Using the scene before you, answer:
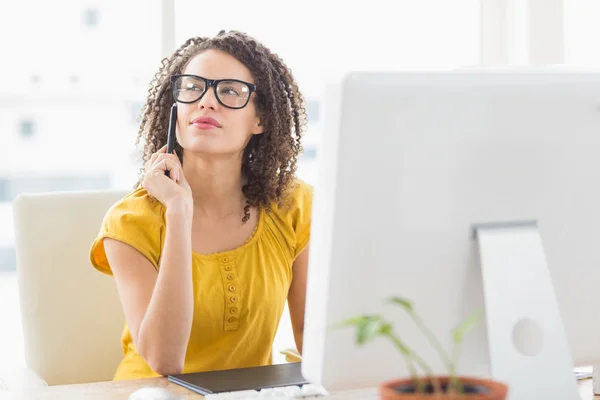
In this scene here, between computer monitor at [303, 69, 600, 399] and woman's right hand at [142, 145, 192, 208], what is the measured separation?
2.43 feet

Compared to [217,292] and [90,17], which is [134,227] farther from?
[90,17]

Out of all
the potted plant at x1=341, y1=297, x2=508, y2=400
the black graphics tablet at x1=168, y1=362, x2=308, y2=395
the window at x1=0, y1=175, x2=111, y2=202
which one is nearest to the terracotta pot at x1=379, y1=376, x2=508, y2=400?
the potted plant at x1=341, y1=297, x2=508, y2=400

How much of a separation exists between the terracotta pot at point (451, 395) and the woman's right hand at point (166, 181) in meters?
0.94

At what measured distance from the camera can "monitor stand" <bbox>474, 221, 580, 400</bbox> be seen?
3.33 feet

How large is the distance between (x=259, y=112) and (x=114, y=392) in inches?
30.1

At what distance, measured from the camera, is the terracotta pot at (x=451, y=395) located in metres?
0.79

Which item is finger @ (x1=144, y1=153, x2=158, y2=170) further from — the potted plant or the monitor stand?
the potted plant

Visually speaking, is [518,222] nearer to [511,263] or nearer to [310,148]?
[511,263]

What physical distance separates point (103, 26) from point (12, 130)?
444mm

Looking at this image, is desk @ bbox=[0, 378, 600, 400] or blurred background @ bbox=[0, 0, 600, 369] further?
blurred background @ bbox=[0, 0, 600, 369]

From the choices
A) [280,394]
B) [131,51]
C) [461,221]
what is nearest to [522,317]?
[461,221]

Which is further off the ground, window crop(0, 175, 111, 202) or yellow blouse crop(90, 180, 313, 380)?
window crop(0, 175, 111, 202)

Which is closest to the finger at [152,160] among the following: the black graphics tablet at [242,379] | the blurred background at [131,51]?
the black graphics tablet at [242,379]

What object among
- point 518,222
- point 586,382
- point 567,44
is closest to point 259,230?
point 586,382
